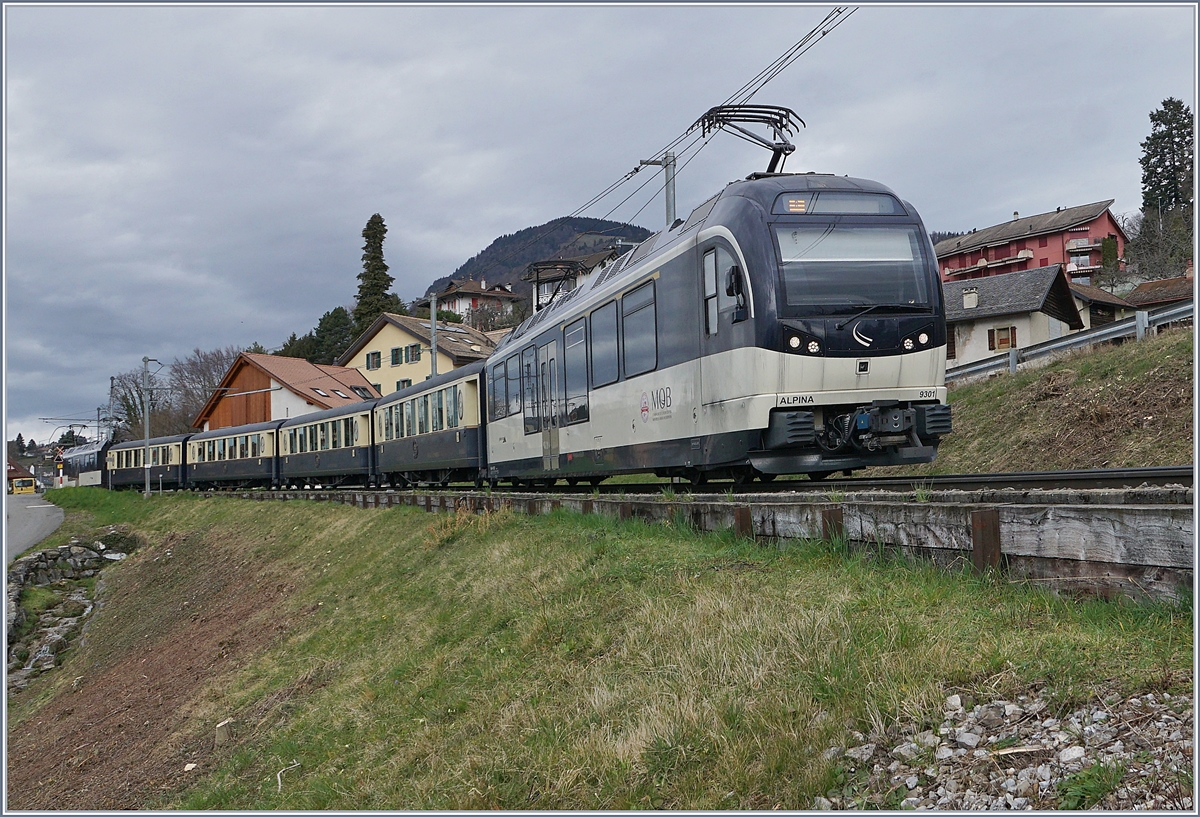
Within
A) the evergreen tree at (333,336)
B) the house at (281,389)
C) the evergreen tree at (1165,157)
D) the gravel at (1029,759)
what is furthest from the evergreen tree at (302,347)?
the gravel at (1029,759)

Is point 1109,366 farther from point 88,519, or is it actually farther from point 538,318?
point 88,519

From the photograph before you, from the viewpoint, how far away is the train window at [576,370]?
46.6 feet

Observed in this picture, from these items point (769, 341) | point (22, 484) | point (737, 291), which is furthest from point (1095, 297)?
point (22, 484)

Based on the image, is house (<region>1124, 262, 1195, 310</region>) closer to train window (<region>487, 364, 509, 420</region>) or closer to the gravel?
train window (<region>487, 364, 509, 420</region>)

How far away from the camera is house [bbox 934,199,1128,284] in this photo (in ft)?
247

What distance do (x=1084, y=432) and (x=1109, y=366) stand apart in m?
2.88

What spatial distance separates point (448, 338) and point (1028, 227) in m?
53.8

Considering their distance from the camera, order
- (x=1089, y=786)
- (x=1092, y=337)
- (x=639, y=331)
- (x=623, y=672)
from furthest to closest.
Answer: (x=1092, y=337)
(x=639, y=331)
(x=623, y=672)
(x=1089, y=786)

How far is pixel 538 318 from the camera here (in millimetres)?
17562

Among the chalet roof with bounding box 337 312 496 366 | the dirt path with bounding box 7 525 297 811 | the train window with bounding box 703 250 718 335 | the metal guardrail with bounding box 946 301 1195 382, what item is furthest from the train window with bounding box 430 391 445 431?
the chalet roof with bounding box 337 312 496 366

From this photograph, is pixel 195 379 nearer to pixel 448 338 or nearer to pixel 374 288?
pixel 374 288

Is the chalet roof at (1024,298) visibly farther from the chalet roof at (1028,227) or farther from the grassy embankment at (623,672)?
the chalet roof at (1028,227)

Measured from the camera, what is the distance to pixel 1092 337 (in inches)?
827

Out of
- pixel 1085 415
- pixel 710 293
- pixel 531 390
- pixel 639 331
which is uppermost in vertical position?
pixel 710 293
